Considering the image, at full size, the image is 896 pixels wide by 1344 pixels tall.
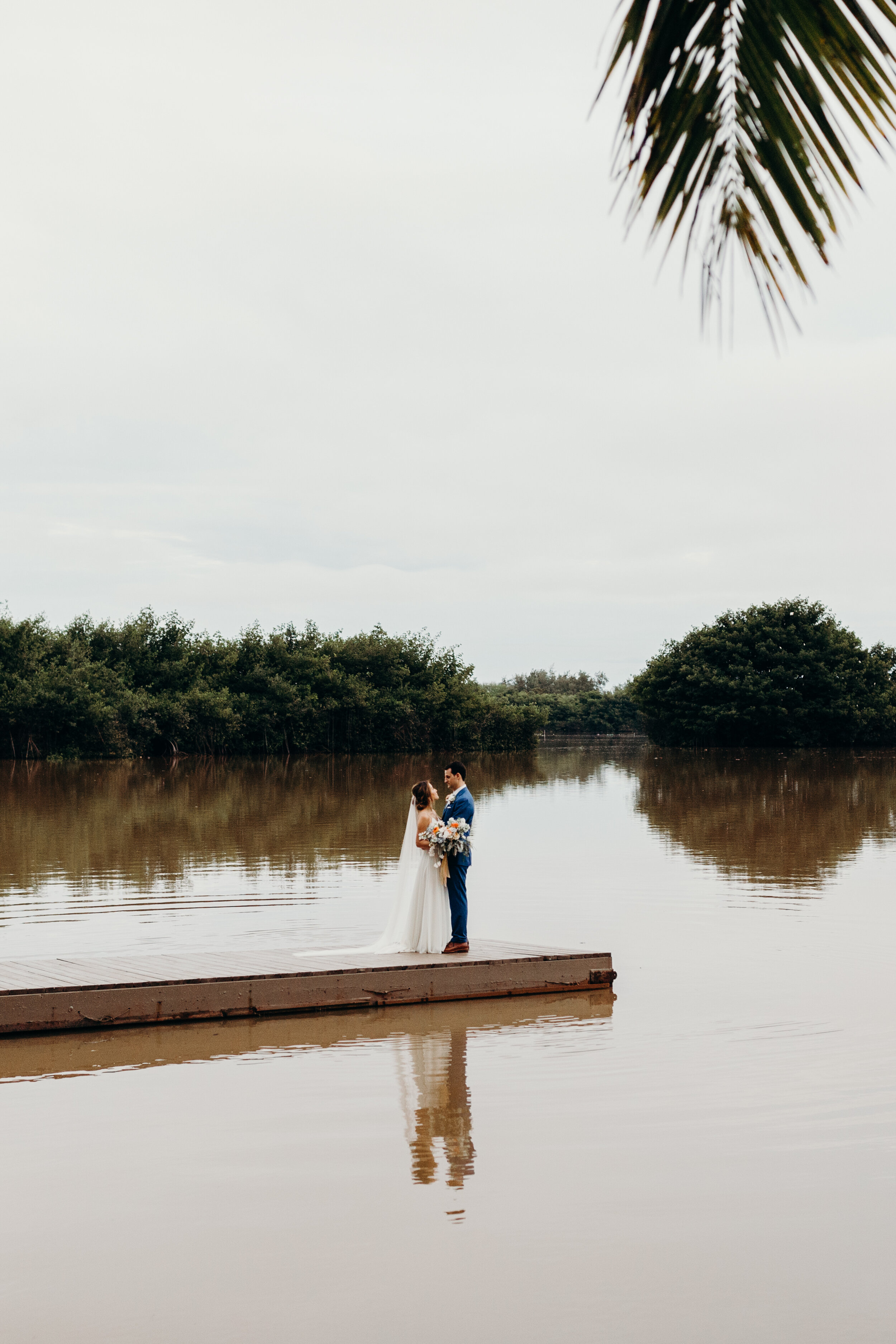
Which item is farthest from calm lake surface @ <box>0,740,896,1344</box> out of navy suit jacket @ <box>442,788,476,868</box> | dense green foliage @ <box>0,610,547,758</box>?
dense green foliage @ <box>0,610,547,758</box>

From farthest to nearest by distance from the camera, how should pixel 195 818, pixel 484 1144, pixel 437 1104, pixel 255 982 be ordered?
1. pixel 195 818
2. pixel 255 982
3. pixel 437 1104
4. pixel 484 1144

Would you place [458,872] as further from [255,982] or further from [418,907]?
[255,982]

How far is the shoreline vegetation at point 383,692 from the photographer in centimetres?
5781

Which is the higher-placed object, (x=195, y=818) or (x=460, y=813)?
(x=460, y=813)

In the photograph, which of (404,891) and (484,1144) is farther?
(404,891)

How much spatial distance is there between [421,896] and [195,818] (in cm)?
1780

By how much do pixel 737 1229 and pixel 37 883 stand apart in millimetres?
13628

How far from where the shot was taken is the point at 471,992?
10242 mm

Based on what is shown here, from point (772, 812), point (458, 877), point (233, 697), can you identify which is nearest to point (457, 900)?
point (458, 877)

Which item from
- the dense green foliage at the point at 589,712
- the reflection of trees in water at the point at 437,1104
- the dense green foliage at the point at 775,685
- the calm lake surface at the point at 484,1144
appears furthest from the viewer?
the dense green foliage at the point at 589,712

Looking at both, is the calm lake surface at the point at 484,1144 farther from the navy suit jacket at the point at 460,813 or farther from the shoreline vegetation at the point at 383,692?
the shoreline vegetation at the point at 383,692

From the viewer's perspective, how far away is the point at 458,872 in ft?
35.3

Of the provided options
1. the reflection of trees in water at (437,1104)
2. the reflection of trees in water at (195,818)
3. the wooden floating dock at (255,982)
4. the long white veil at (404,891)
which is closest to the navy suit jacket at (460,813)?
the long white veil at (404,891)

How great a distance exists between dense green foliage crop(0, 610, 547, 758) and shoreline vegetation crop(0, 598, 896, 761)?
0.09m
